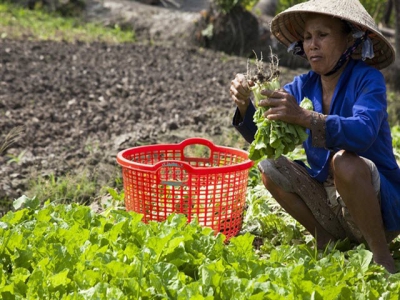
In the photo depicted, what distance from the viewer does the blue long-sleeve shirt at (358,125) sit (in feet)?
9.84

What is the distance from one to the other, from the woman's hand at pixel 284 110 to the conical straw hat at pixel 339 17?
0.53m

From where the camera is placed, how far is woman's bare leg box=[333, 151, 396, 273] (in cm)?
308

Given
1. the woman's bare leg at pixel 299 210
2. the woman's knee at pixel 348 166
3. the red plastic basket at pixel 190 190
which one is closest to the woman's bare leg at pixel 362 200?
the woman's knee at pixel 348 166

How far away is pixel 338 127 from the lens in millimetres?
2990

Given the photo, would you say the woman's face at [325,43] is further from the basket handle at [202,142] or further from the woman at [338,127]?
the basket handle at [202,142]

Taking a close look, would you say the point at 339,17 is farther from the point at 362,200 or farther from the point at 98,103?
the point at 98,103

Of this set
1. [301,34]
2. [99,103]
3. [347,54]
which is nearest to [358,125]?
[347,54]

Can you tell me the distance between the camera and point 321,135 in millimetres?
3025

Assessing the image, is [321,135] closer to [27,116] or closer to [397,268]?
[397,268]

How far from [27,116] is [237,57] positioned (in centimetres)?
511

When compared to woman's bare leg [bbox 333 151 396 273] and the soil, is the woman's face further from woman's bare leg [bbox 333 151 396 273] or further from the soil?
the soil

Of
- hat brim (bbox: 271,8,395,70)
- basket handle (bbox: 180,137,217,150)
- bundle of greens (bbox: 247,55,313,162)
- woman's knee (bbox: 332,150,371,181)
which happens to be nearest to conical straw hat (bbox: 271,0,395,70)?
hat brim (bbox: 271,8,395,70)

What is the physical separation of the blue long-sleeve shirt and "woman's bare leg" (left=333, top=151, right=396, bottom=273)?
7 cm

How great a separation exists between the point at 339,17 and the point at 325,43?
151mm
